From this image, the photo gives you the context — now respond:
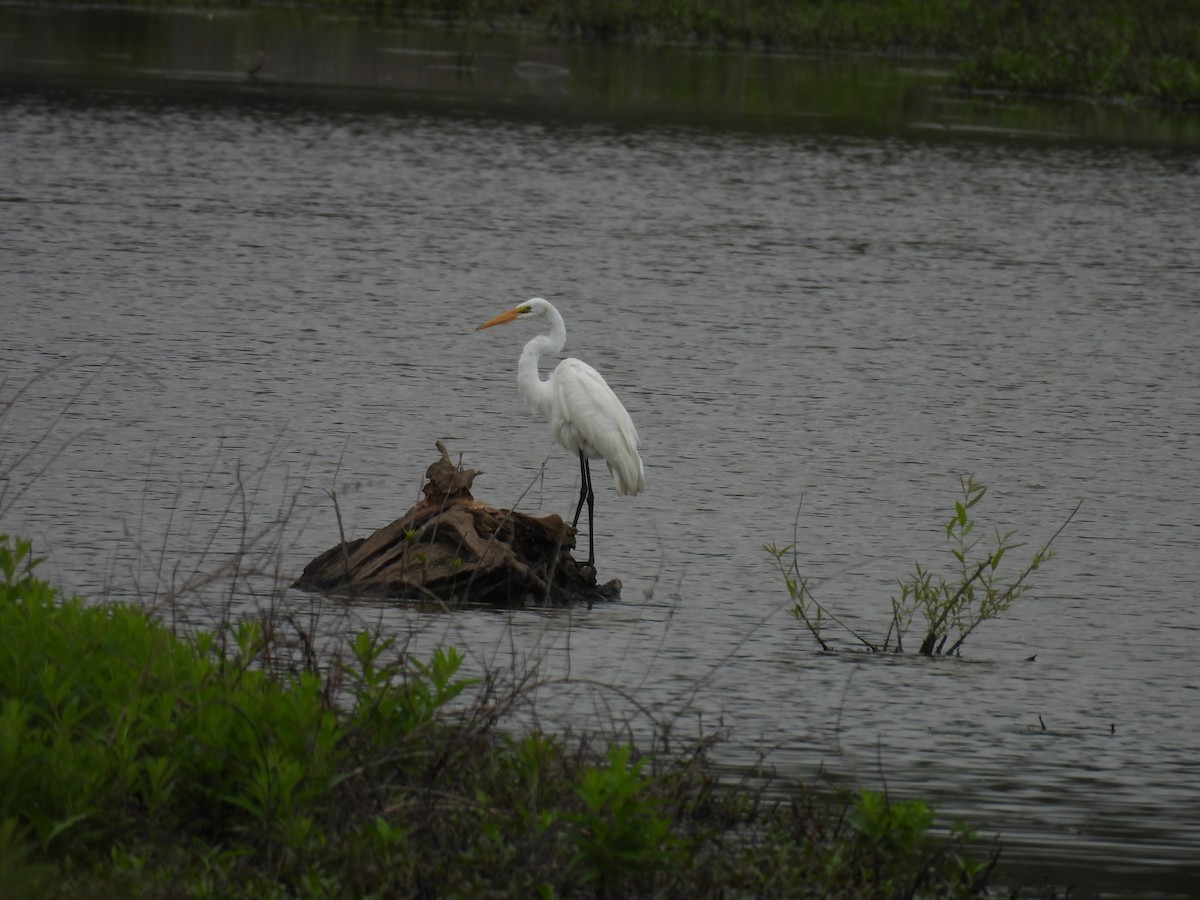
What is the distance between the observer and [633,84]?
128 ft

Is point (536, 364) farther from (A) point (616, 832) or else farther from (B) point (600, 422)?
(A) point (616, 832)

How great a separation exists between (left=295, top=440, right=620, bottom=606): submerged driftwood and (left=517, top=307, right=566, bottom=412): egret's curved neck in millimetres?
1323

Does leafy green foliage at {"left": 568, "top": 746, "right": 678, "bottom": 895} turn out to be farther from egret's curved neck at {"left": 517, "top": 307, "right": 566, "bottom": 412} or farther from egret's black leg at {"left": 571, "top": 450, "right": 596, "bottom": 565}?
egret's curved neck at {"left": 517, "top": 307, "right": 566, "bottom": 412}

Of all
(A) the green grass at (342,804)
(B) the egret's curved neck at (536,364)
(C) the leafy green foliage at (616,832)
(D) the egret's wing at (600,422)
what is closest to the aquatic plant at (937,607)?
(D) the egret's wing at (600,422)

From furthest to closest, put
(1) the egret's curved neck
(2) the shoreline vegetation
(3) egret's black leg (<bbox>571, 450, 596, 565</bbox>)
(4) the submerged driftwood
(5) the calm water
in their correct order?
(2) the shoreline vegetation
(1) the egret's curved neck
(3) egret's black leg (<bbox>571, 450, 596, 565</bbox>)
(4) the submerged driftwood
(5) the calm water

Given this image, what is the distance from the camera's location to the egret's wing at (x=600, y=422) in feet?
33.8

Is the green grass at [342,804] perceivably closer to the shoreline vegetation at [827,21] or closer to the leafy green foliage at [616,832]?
the leafy green foliage at [616,832]

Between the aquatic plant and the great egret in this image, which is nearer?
the aquatic plant

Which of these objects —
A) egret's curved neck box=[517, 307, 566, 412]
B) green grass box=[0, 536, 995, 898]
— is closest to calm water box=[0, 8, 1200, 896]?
green grass box=[0, 536, 995, 898]

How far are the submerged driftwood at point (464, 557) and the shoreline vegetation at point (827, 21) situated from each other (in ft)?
122

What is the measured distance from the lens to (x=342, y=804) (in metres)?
5.59

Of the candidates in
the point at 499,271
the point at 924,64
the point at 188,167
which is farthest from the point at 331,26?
the point at 499,271

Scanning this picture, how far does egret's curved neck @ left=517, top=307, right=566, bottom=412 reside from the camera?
10.7 metres

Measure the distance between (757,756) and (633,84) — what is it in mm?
32866
